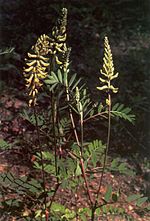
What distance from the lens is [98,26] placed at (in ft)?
25.7

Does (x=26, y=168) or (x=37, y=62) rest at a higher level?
(x=37, y=62)

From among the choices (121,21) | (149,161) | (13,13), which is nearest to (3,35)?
(13,13)

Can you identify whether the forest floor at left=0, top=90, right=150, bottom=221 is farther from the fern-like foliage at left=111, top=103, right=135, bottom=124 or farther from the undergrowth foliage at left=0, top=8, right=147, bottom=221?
the fern-like foliage at left=111, top=103, right=135, bottom=124

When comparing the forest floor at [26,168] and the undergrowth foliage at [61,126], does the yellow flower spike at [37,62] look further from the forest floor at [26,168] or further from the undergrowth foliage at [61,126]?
the forest floor at [26,168]

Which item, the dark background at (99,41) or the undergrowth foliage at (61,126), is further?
the dark background at (99,41)

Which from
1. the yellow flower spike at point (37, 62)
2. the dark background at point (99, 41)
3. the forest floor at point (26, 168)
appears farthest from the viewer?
the dark background at point (99, 41)

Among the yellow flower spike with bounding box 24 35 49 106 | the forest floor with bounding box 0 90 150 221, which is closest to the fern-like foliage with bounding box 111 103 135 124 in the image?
the yellow flower spike with bounding box 24 35 49 106

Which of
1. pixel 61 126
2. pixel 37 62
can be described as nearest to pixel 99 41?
pixel 61 126

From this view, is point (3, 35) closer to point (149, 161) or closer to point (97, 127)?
point (97, 127)

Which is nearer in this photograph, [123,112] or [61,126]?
[123,112]

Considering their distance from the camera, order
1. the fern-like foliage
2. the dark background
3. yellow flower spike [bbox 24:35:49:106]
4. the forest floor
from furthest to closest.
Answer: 1. the dark background
2. the forest floor
3. the fern-like foliage
4. yellow flower spike [bbox 24:35:49:106]

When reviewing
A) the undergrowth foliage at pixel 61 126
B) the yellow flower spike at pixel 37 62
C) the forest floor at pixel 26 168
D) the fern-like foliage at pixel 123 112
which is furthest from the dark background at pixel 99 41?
the yellow flower spike at pixel 37 62

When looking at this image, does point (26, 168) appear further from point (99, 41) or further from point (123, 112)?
point (99, 41)

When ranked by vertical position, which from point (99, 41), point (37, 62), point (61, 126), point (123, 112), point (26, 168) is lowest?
point (26, 168)
